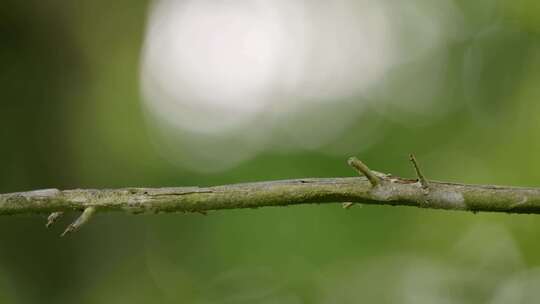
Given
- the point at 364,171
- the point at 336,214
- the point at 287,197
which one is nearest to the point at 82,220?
the point at 287,197

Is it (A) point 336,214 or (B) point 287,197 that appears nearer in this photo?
(B) point 287,197

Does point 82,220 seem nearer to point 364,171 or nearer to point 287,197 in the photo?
point 287,197

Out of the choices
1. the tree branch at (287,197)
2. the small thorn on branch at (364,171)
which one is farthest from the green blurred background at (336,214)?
the small thorn on branch at (364,171)

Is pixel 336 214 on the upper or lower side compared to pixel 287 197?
upper

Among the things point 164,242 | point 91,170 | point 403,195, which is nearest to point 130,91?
point 164,242

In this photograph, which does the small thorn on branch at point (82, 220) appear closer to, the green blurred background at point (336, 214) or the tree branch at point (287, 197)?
the tree branch at point (287, 197)

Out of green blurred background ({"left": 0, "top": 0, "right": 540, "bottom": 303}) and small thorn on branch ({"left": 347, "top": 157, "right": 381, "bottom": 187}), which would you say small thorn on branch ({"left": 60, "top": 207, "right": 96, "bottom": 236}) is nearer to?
small thorn on branch ({"left": 347, "top": 157, "right": 381, "bottom": 187})

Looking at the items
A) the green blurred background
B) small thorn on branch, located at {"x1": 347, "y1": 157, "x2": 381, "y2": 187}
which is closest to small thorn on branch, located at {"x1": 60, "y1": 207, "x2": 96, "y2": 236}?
small thorn on branch, located at {"x1": 347, "y1": 157, "x2": 381, "y2": 187}
